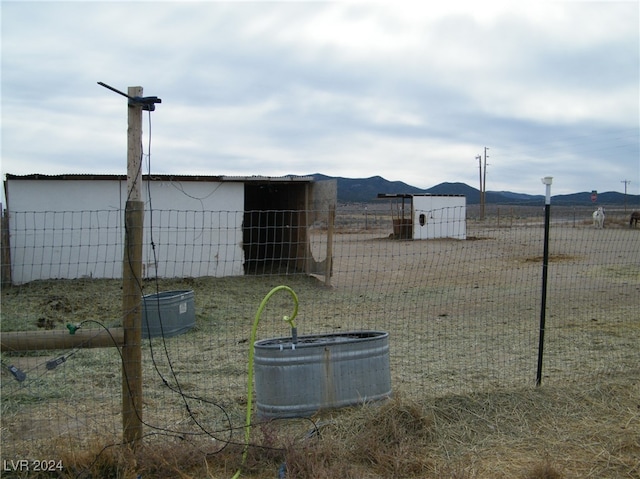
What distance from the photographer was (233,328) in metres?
9.39

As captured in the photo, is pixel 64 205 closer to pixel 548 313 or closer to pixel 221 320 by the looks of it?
pixel 221 320

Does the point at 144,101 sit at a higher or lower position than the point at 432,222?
higher

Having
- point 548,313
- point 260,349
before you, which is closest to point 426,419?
point 260,349

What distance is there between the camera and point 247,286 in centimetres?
1390

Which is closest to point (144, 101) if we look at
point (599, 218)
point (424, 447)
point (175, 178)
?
point (424, 447)

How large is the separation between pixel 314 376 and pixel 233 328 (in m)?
4.67

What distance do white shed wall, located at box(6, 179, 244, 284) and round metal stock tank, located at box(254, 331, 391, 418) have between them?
30.0 feet

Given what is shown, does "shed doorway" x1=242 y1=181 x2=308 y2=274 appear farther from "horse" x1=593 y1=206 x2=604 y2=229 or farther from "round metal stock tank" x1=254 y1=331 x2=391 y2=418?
"horse" x1=593 y1=206 x2=604 y2=229

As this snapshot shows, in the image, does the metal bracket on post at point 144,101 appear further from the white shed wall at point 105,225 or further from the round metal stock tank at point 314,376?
the white shed wall at point 105,225

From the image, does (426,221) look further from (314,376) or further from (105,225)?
(314,376)

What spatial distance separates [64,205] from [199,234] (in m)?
3.25

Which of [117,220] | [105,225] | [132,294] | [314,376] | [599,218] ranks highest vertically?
[599,218]

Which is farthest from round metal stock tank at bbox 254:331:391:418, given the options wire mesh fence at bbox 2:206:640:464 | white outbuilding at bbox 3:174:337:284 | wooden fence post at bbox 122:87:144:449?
white outbuilding at bbox 3:174:337:284

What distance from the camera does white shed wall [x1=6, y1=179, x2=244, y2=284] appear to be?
14.1 meters
